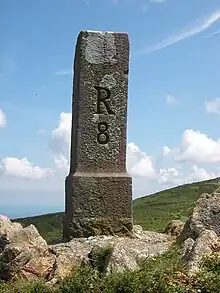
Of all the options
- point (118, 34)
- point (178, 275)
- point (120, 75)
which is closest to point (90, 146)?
point (120, 75)

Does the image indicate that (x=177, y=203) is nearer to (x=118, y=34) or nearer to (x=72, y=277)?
(x=118, y=34)

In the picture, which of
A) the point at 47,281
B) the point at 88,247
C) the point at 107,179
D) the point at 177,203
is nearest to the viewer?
the point at 47,281

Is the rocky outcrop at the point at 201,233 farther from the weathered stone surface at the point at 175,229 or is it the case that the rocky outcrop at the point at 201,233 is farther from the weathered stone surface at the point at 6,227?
the weathered stone surface at the point at 6,227

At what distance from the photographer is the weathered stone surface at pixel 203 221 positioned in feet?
32.2

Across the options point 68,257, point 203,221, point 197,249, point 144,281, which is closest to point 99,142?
point 203,221

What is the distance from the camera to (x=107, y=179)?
11594 millimetres

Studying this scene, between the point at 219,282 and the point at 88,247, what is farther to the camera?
the point at 88,247

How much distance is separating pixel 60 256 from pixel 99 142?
3.29 m

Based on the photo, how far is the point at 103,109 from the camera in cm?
1180

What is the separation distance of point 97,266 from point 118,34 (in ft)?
17.8

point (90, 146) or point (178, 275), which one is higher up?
point (90, 146)

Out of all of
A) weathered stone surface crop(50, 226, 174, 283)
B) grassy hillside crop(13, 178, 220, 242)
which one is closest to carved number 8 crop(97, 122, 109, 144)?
weathered stone surface crop(50, 226, 174, 283)

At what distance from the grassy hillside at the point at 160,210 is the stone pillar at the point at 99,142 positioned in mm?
4759

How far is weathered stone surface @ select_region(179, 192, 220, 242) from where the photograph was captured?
9.83 m
